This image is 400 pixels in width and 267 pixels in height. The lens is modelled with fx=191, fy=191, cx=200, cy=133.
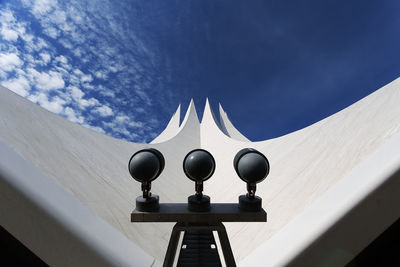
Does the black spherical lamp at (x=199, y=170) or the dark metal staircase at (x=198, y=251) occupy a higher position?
the black spherical lamp at (x=199, y=170)

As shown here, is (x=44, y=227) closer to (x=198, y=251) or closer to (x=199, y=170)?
(x=199, y=170)

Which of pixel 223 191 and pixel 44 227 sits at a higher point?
pixel 223 191

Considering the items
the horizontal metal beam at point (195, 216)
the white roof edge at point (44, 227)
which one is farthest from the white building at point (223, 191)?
the horizontal metal beam at point (195, 216)

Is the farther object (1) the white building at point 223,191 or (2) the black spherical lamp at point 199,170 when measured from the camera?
(2) the black spherical lamp at point 199,170

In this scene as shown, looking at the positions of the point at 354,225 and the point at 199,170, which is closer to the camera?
the point at 354,225

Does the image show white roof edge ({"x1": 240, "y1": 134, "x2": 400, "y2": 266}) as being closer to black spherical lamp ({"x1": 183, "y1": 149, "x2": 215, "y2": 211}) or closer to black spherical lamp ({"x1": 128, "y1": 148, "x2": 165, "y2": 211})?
black spherical lamp ({"x1": 183, "y1": 149, "x2": 215, "y2": 211})

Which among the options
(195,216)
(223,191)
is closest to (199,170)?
(195,216)

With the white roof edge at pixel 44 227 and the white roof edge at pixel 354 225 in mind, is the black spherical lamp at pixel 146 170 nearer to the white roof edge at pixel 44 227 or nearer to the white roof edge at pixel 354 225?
the white roof edge at pixel 44 227

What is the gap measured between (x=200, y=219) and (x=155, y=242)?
0.96 metres

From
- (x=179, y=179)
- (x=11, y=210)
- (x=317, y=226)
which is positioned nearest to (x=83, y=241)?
(x=11, y=210)

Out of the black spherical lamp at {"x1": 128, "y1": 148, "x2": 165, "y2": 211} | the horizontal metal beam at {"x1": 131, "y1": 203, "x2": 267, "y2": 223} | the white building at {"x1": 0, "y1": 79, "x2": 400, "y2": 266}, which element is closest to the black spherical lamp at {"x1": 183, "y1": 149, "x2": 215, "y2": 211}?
the horizontal metal beam at {"x1": 131, "y1": 203, "x2": 267, "y2": 223}

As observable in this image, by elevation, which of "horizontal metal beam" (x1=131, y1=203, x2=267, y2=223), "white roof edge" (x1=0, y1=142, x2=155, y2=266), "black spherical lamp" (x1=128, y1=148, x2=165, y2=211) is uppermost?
"black spherical lamp" (x1=128, y1=148, x2=165, y2=211)

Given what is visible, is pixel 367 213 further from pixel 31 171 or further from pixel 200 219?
pixel 31 171

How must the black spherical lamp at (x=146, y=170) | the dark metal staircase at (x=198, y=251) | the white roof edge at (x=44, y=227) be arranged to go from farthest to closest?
the dark metal staircase at (x=198, y=251) < the black spherical lamp at (x=146, y=170) < the white roof edge at (x=44, y=227)
